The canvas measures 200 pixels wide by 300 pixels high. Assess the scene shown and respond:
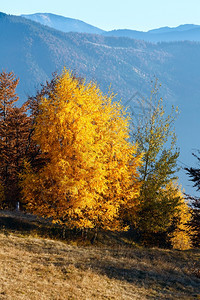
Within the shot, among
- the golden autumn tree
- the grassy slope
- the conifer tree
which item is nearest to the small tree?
the golden autumn tree

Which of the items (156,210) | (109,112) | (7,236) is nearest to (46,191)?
(7,236)

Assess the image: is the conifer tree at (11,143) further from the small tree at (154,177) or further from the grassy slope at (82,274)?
the small tree at (154,177)

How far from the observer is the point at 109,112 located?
880 inches

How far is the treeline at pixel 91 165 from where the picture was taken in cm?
1881

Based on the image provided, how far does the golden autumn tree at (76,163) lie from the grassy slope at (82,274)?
8.56 ft

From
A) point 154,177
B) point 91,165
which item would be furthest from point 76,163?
point 154,177

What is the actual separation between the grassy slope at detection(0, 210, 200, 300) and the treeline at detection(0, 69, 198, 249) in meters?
2.63

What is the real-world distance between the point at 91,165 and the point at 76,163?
36.7 inches

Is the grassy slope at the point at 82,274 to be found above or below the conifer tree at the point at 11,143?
below

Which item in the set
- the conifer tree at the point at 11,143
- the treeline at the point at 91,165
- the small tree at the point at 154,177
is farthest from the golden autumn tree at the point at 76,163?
the conifer tree at the point at 11,143

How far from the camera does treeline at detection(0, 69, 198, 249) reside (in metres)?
18.8

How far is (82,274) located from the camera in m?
12.6

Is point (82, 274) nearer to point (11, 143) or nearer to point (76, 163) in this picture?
point (76, 163)

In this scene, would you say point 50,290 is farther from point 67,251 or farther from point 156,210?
point 156,210
